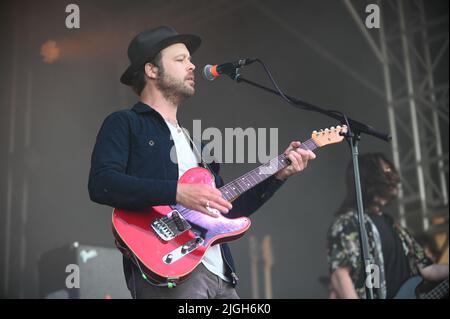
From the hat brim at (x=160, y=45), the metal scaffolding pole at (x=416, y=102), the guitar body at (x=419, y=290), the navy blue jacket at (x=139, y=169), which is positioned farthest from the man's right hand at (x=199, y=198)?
the metal scaffolding pole at (x=416, y=102)

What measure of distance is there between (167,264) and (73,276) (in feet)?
7.96

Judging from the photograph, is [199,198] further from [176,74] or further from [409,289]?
[409,289]

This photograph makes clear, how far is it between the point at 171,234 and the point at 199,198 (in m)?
0.20

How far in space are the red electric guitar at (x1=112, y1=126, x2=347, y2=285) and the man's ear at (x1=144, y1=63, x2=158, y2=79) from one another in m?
0.54

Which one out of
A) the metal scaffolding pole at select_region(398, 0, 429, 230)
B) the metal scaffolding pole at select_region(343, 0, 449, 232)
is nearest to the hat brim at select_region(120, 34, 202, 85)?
the metal scaffolding pole at select_region(343, 0, 449, 232)

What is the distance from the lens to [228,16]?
20.9 ft

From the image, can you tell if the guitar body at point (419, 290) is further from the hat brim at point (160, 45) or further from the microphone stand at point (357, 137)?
the hat brim at point (160, 45)

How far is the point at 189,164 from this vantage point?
2594mm

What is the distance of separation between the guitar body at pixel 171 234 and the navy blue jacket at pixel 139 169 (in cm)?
7

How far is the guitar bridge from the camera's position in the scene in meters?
2.33

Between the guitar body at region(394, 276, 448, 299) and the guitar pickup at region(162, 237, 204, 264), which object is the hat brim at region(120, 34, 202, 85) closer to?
the guitar pickup at region(162, 237, 204, 264)

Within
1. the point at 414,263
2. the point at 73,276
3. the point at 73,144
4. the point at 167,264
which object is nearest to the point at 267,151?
the point at 414,263

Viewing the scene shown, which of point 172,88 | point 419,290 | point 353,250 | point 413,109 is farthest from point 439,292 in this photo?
point 172,88
